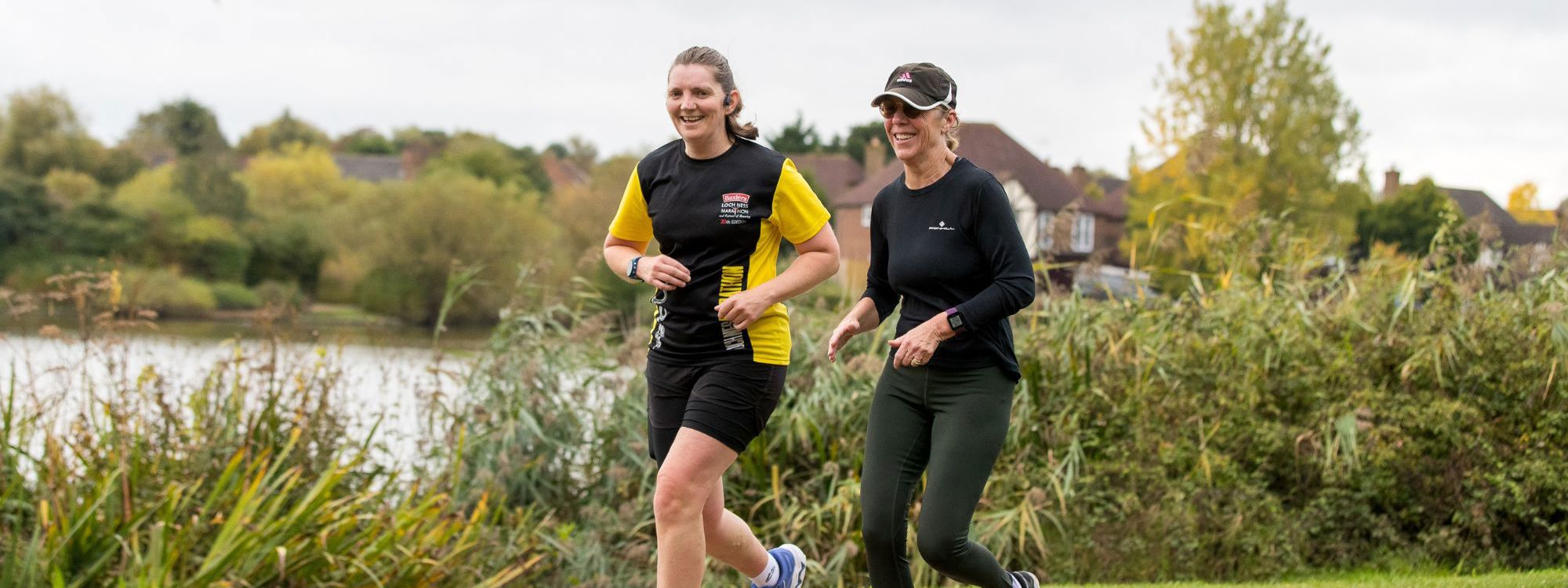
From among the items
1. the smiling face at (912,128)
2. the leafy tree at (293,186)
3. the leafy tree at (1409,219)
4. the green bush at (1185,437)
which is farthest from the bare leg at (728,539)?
the leafy tree at (293,186)

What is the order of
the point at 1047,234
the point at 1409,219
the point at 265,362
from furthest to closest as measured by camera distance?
the point at 1409,219
the point at 1047,234
the point at 265,362

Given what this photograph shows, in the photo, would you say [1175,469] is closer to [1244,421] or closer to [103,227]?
[1244,421]

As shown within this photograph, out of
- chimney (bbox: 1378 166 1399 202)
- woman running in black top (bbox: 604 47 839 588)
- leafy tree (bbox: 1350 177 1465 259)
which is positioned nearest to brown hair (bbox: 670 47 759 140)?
woman running in black top (bbox: 604 47 839 588)

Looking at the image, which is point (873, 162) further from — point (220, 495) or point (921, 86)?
point (921, 86)

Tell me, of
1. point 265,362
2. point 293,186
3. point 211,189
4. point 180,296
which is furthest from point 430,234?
point 265,362

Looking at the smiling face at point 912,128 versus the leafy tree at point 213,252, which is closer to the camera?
the smiling face at point 912,128

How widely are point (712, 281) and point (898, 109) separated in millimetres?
808

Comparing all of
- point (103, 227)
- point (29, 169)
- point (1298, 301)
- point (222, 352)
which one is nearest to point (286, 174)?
point (29, 169)

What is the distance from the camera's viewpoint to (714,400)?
13.3ft

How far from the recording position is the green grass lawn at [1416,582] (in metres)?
6.11

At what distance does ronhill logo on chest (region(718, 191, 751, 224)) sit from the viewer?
4.06m

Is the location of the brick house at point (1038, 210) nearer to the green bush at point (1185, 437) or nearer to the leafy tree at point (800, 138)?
the green bush at point (1185, 437)

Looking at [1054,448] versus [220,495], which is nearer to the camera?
[220,495]

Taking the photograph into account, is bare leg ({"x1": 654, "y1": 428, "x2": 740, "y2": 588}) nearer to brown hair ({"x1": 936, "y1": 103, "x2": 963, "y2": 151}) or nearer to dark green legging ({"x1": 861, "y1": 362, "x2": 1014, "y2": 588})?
dark green legging ({"x1": 861, "y1": 362, "x2": 1014, "y2": 588})
